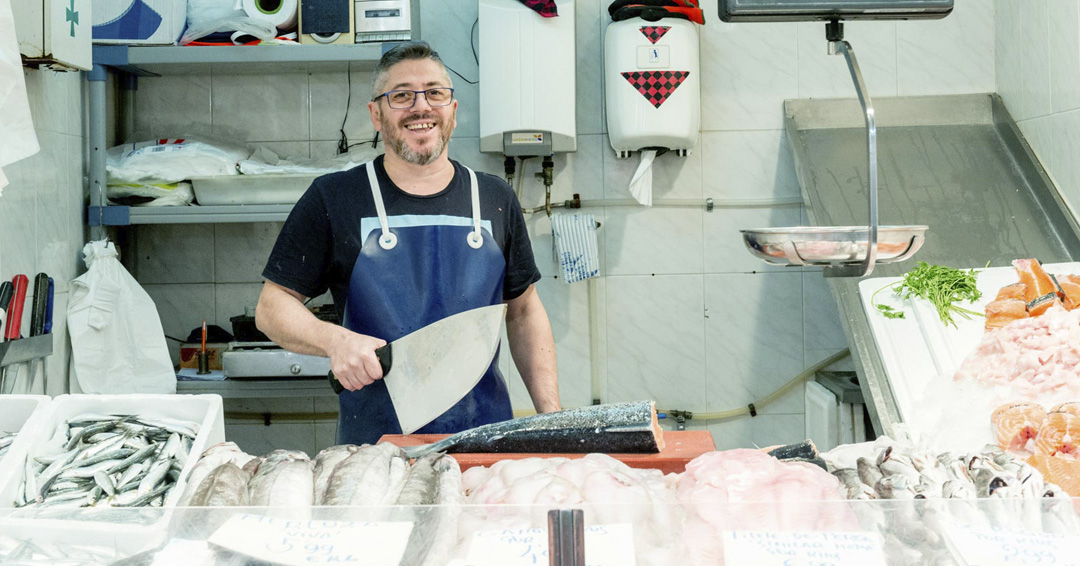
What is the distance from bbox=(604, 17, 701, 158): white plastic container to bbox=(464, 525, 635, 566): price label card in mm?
2978

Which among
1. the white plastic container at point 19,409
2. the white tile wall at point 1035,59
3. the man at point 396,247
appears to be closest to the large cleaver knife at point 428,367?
the man at point 396,247

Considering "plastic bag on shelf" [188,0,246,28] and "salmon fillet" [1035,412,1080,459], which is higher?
"plastic bag on shelf" [188,0,246,28]

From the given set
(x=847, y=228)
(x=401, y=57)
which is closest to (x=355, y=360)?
(x=401, y=57)

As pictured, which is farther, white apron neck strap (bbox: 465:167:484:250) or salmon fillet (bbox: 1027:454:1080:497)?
white apron neck strap (bbox: 465:167:484:250)

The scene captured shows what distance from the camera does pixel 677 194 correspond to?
414cm

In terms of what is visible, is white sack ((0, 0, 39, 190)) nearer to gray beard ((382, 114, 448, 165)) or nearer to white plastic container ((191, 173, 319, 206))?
gray beard ((382, 114, 448, 165))

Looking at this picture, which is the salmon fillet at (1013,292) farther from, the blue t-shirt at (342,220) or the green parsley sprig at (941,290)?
the blue t-shirt at (342,220)

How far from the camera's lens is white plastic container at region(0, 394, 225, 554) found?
1.03m

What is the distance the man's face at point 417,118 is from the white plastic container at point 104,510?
907 millimetres

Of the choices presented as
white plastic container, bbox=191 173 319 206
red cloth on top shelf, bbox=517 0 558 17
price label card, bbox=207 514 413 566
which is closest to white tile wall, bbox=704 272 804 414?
red cloth on top shelf, bbox=517 0 558 17

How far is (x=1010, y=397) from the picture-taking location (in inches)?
85.1

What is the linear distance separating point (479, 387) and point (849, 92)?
2.74 m

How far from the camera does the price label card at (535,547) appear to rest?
3.12ft

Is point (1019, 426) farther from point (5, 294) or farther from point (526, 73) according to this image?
point (5, 294)
